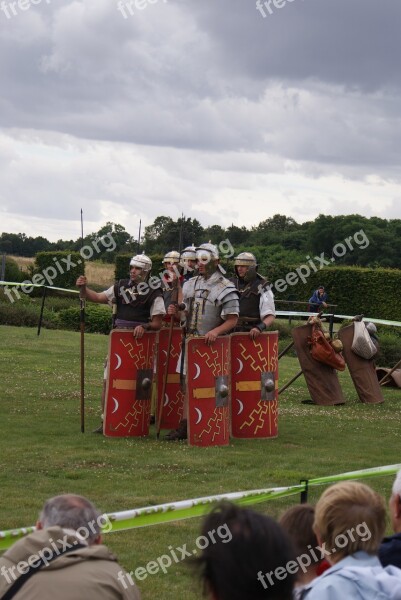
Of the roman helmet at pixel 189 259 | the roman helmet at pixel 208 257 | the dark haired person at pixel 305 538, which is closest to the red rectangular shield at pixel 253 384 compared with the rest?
the roman helmet at pixel 208 257

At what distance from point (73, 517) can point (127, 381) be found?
7.16m

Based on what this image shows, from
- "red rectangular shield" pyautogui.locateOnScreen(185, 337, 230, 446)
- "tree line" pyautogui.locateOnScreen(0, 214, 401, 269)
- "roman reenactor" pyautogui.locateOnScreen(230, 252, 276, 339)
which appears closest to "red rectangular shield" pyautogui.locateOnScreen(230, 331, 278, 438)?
"roman reenactor" pyautogui.locateOnScreen(230, 252, 276, 339)

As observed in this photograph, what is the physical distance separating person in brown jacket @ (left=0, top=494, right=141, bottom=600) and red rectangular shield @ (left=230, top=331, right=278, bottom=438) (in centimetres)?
743

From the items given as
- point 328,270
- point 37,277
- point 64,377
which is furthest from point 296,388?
point 328,270

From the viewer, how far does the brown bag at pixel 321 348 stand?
1444 cm

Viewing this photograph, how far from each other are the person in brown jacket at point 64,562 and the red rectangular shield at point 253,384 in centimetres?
743

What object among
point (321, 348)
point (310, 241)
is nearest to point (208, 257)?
point (321, 348)

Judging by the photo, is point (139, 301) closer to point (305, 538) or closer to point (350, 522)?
point (305, 538)

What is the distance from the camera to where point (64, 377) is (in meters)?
16.3

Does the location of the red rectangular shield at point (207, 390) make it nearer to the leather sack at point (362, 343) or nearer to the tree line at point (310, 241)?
the leather sack at point (362, 343)

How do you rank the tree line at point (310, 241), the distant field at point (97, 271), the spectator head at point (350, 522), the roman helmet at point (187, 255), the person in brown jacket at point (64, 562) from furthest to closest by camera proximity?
1. the tree line at point (310, 241)
2. the distant field at point (97, 271)
3. the roman helmet at point (187, 255)
4. the spectator head at point (350, 522)
5. the person in brown jacket at point (64, 562)

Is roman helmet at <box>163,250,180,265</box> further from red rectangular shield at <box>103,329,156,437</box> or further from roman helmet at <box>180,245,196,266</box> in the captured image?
red rectangular shield at <box>103,329,156,437</box>

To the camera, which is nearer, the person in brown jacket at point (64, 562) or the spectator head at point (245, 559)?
the spectator head at point (245, 559)

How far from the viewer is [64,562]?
340cm
